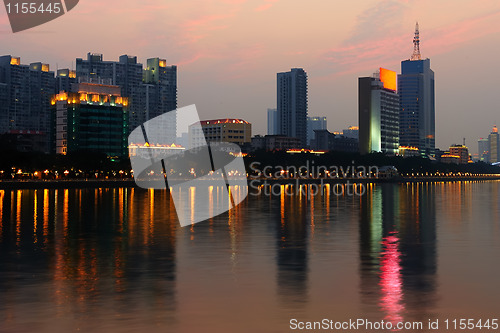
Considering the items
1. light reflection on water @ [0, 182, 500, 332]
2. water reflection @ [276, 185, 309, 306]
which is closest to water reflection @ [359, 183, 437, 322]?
light reflection on water @ [0, 182, 500, 332]

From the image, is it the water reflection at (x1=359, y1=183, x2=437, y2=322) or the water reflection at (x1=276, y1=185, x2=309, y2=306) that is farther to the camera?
the water reflection at (x1=276, y1=185, x2=309, y2=306)

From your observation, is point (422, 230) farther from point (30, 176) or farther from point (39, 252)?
point (30, 176)

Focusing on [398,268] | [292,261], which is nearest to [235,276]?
[292,261]

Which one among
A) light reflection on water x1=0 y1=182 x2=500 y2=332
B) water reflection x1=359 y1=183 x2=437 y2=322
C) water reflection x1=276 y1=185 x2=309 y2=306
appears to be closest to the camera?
light reflection on water x1=0 y1=182 x2=500 y2=332

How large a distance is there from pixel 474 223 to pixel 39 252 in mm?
31861

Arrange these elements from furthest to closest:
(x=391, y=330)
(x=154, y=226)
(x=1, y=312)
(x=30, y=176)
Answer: (x=30, y=176)
(x=154, y=226)
(x=1, y=312)
(x=391, y=330)

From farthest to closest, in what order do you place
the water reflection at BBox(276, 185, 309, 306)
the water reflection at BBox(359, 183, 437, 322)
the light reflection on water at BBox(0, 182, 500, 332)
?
the water reflection at BBox(276, 185, 309, 306), the water reflection at BBox(359, 183, 437, 322), the light reflection on water at BBox(0, 182, 500, 332)

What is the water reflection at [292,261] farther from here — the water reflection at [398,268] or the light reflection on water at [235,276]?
the water reflection at [398,268]

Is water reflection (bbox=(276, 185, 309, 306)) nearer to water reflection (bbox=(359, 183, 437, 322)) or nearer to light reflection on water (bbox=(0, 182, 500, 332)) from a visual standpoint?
light reflection on water (bbox=(0, 182, 500, 332))

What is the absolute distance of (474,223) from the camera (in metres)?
48.2

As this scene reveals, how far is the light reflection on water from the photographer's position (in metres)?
17.2

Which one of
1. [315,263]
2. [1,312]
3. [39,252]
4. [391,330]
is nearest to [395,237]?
[315,263]

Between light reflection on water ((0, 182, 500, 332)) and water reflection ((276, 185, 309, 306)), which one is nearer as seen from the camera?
light reflection on water ((0, 182, 500, 332))

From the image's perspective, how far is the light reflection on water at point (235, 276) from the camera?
1719 centimetres
